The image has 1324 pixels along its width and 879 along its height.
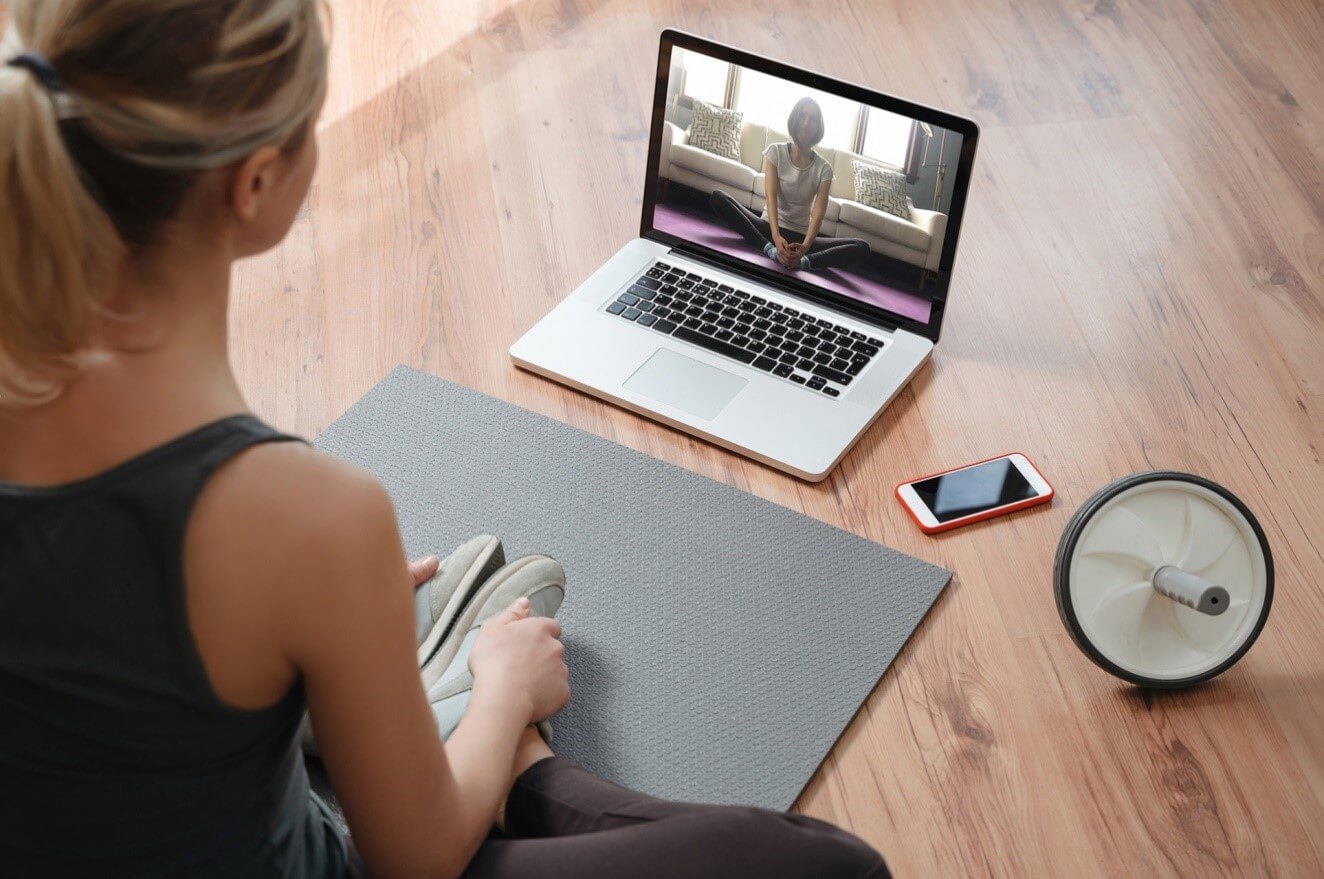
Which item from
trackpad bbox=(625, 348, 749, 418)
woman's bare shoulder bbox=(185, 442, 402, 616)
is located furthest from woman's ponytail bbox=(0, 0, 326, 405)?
trackpad bbox=(625, 348, 749, 418)

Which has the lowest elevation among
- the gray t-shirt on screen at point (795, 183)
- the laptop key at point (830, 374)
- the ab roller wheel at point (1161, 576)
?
the laptop key at point (830, 374)

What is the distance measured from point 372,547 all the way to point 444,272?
1215 mm

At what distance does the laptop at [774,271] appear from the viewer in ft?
5.65

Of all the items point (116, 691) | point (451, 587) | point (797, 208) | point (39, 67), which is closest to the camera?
point (39, 67)

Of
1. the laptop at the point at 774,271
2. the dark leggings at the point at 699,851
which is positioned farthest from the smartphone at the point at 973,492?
the dark leggings at the point at 699,851

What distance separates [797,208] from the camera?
1.80 metres

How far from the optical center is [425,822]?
0.99 m

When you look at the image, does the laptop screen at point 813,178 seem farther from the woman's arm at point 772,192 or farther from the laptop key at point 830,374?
the laptop key at point 830,374

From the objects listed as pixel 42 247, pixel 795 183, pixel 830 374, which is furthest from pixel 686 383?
pixel 42 247

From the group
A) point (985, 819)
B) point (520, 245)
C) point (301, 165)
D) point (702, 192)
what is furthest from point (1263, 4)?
point (301, 165)

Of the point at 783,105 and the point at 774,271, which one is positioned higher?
the point at 783,105

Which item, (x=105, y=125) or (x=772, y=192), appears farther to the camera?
(x=772, y=192)

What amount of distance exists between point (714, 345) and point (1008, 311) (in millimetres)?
431

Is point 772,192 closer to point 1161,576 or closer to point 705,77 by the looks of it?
point 705,77
